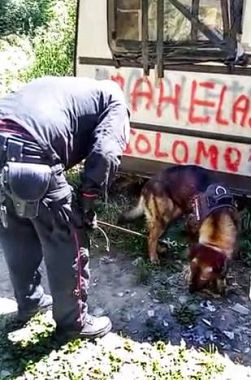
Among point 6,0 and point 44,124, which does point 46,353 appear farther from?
point 6,0

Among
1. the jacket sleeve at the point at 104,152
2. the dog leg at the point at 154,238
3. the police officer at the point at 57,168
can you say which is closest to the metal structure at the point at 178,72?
the dog leg at the point at 154,238

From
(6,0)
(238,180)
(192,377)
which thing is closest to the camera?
(192,377)

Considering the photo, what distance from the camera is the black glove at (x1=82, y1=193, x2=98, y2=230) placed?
324 centimetres

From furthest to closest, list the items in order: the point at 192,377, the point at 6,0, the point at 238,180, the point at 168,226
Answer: the point at 6,0 → the point at 238,180 → the point at 168,226 → the point at 192,377

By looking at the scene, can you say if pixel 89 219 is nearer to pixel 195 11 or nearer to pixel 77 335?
pixel 77 335

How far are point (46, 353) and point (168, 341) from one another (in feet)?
2.39

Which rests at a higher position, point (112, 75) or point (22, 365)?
point (112, 75)

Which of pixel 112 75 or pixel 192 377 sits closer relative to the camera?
pixel 192 377

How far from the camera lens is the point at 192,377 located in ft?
11.1

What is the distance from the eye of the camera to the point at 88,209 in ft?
10.8

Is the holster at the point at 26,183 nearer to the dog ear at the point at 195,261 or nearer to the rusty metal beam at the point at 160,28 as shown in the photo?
the dog ear at the point at 195,261

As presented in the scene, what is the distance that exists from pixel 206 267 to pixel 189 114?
163cm

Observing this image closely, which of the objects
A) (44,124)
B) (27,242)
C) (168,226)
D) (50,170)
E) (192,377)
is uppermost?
(44,124)

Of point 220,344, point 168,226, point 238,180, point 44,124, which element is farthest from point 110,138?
point 238,180
